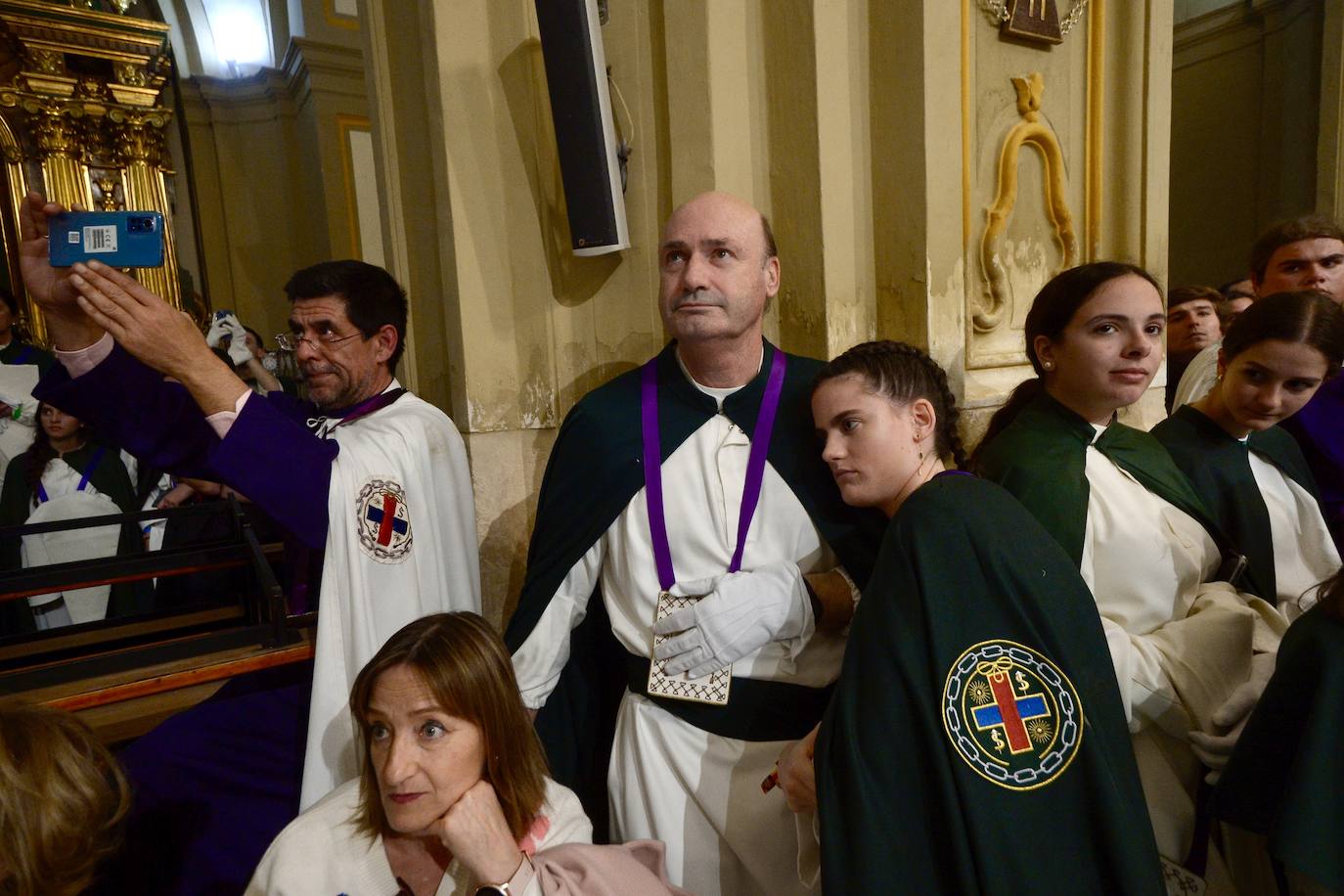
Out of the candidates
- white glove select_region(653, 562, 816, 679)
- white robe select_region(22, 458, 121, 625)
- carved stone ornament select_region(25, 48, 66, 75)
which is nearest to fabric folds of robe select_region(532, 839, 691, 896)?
white glove select_region(653, 562, 816, 679)

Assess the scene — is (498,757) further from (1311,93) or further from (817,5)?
(1311,93)

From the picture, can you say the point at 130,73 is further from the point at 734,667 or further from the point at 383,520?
the point at 734,667

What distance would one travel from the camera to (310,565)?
2.32 metres

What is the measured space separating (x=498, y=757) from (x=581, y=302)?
1916 millimetres

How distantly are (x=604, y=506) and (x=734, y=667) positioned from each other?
537 millimetres

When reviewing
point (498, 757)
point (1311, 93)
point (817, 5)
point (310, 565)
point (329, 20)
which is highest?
point (329, 20)

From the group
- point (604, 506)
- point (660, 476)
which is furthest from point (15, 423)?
point (660, 476)

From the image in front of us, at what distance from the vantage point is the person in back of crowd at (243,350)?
401 cm

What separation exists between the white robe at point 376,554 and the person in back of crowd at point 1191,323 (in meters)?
3.62

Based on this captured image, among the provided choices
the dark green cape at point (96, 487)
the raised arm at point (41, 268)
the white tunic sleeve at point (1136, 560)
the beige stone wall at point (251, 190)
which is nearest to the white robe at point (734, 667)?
the white tunic sleeve at point (1136, 560)

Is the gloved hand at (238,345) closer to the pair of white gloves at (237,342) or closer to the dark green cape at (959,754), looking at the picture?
the pair of white gloves at (237,342)

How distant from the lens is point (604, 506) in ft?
6.68

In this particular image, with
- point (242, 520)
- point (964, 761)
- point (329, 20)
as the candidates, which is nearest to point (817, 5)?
point (964, 761)

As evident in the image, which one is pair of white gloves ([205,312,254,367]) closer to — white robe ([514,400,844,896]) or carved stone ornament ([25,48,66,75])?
white robe ([514,400,844,896])
